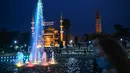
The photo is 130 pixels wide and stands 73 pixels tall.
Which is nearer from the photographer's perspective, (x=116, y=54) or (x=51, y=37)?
(x=116, y=54)

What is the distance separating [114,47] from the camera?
3098mm

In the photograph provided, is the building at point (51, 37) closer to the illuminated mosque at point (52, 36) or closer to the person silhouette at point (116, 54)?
the illuminated mosque at point (52, 36)

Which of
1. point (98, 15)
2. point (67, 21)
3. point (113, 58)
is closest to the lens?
point (113, 58)

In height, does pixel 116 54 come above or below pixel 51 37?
below

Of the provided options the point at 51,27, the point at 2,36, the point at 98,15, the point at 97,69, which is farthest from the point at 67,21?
the point at 97,69

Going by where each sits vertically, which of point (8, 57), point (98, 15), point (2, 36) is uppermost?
point (98, 15)

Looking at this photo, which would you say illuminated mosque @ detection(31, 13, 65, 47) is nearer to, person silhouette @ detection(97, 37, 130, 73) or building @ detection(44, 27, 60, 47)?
building @ detection(44, 27, 60, 47)

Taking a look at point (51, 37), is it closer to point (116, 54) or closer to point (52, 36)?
point (52, 36)

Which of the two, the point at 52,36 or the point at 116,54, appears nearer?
the point at 116,54

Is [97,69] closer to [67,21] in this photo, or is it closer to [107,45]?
[107,45]

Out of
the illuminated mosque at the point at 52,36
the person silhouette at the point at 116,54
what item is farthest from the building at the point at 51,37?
the person silhouette at the point at 116,54

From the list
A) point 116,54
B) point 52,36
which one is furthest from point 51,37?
point 116,54

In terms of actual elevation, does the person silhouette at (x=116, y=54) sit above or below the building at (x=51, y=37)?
below

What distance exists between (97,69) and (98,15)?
144436 millimetres
